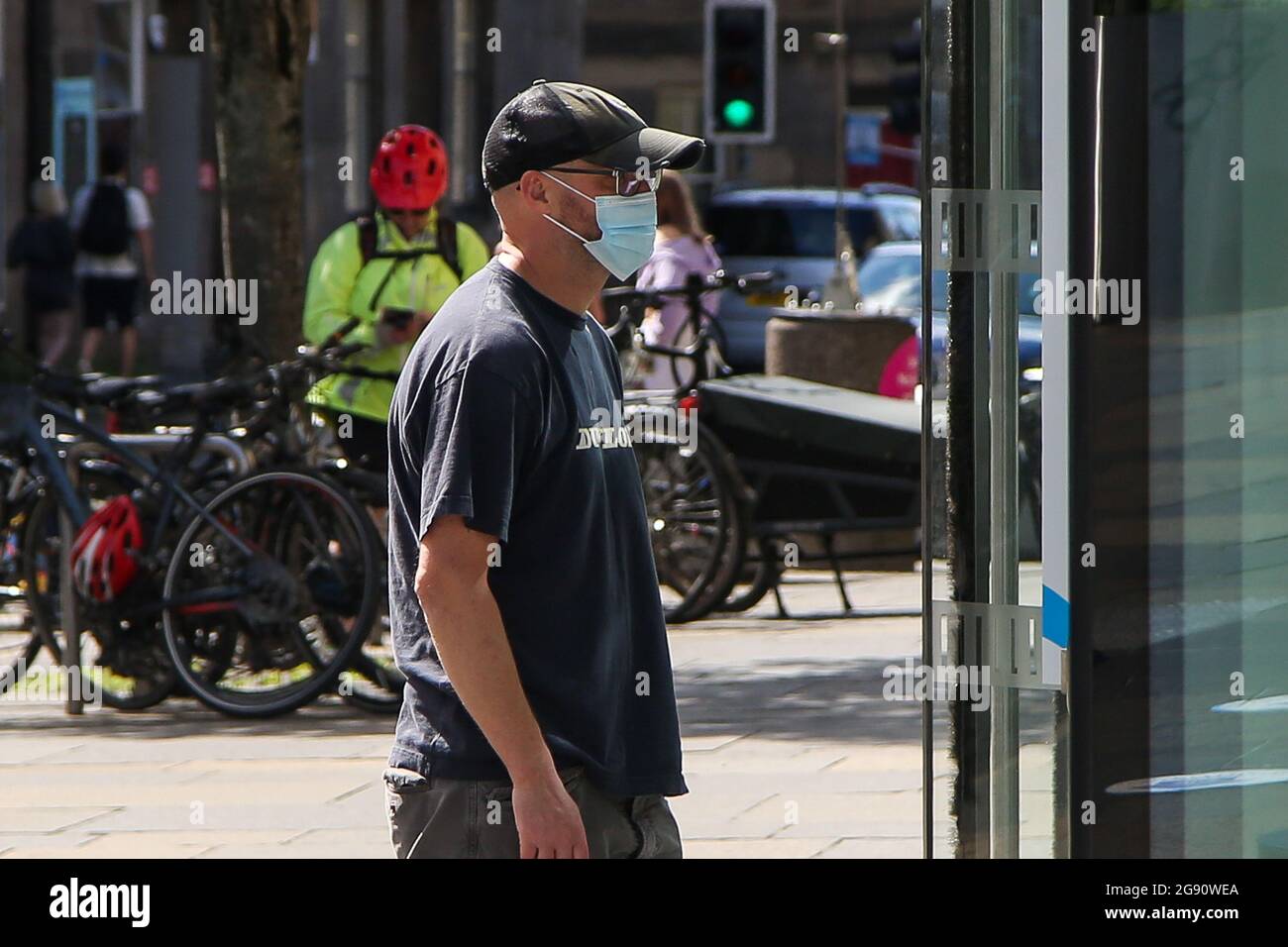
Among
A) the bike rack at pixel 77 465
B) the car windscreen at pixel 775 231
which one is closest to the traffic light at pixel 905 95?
the car windscreen at pixel 775 231

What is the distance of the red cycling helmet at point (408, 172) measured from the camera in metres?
8.18

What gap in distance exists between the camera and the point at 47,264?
19.6 meters

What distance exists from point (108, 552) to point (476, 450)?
484 cm

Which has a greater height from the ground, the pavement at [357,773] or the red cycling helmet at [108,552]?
the red cycling helmet at [108,552]

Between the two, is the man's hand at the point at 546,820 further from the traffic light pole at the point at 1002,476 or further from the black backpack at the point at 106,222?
the black backpack at the point at 106,222

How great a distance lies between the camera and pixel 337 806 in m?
6.29

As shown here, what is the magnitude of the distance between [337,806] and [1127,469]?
3216mm

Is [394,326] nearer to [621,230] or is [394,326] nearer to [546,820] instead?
[621,230]

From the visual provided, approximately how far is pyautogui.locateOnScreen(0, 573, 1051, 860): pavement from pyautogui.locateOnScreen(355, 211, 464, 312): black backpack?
61.0 inches

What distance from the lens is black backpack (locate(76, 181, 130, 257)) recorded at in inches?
801

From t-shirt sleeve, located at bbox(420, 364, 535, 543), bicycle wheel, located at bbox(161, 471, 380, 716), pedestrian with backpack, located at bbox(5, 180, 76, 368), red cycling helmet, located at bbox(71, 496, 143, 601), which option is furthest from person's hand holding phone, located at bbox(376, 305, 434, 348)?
pedestrian with backpack, located at bbox(5, 180, 76, 368)

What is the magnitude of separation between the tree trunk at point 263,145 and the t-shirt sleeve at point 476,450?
236 inches

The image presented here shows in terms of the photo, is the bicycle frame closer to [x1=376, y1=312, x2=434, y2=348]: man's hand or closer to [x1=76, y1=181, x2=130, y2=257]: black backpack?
[x1=376, y1=312, x2=434, y2=348]: man's hand

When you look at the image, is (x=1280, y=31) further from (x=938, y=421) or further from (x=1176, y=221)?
(x=938, y=421)
